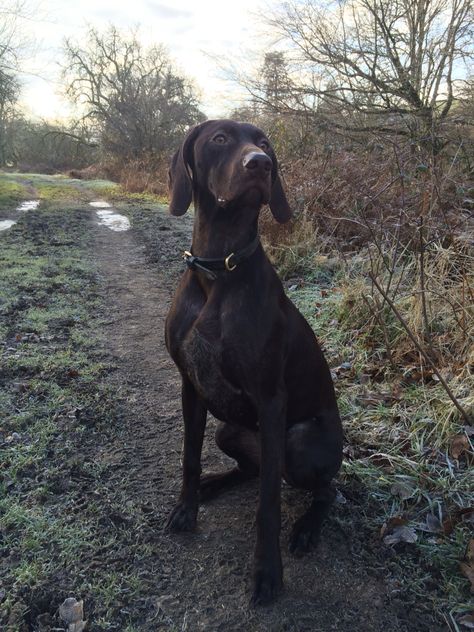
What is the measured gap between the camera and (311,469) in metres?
2.18

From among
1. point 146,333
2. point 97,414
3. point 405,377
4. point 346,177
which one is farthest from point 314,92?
point 97,414

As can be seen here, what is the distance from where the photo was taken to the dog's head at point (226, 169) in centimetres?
206

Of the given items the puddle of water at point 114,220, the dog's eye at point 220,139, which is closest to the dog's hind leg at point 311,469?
the dog's eye at point 220,139

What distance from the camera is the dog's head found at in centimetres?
206

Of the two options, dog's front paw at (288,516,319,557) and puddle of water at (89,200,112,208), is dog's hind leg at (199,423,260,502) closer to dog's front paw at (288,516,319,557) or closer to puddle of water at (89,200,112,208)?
dog's front paw at (288,516,319,557)

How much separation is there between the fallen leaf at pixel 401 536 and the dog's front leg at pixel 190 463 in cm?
87

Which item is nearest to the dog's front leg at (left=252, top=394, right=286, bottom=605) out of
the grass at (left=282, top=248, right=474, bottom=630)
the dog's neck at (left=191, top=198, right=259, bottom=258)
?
the grass at (left=282, top=248, right=474, bottom=630)

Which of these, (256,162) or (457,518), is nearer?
(256,162)

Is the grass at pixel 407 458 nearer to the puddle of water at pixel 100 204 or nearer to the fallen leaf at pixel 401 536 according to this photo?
the fallen leaf at pixel 401 536

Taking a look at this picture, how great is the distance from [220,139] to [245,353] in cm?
100

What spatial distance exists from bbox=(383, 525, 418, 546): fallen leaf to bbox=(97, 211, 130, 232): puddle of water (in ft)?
29.2

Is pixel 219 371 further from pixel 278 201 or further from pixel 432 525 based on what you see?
pixel 432 525

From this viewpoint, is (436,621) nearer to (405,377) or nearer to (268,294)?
(268,294)

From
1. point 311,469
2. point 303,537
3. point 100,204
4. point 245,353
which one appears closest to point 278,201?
point 245,353
